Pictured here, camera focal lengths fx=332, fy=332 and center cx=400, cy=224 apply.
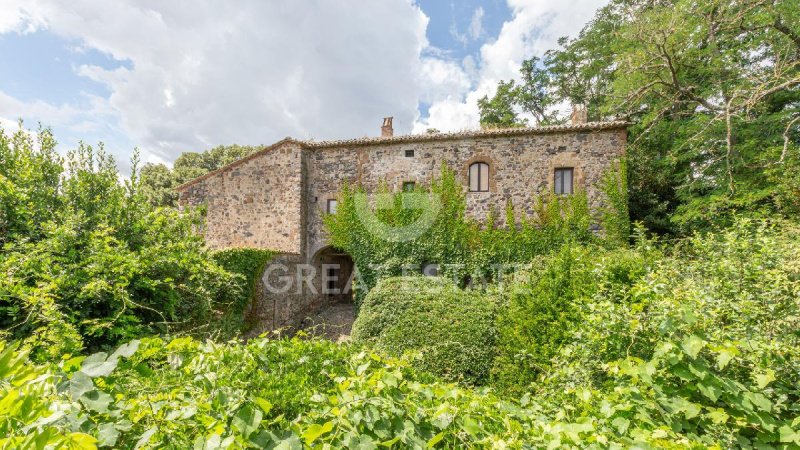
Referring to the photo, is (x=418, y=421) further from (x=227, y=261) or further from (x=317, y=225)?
(x=317, y=225)

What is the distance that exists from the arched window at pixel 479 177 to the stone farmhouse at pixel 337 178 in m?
0.03

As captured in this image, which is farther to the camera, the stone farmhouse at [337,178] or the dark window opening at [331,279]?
the dark window opening at [331,279]

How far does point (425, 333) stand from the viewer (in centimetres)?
634

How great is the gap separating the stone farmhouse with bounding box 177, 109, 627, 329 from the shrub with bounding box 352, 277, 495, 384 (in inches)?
175

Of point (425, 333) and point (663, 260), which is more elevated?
point (663, 260)

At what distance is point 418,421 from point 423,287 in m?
6.28

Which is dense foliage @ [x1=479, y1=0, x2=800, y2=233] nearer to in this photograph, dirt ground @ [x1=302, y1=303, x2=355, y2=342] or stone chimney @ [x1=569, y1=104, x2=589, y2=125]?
stone chimney @ [x1=569, y1=104, x2=589, y2=125]

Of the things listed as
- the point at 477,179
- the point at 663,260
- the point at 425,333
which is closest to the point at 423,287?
the point at 425,333

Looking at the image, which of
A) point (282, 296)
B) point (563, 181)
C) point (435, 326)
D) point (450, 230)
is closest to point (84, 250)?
point (435, 326)

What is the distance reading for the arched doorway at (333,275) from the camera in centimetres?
1344

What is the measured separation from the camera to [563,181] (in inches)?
424

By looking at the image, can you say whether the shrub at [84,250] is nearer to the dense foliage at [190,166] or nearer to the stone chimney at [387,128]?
the stone chimney at [387,128]

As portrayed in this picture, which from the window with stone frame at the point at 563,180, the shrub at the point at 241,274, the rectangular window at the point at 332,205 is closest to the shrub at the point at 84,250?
the shrub at the point at 241,274

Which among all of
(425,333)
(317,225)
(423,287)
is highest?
(317,225)
